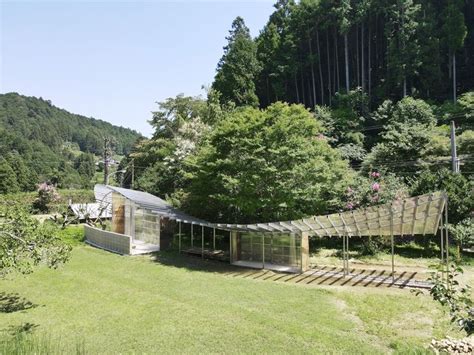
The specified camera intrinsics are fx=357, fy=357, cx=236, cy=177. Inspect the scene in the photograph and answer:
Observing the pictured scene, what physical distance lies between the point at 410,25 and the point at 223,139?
1022 inches

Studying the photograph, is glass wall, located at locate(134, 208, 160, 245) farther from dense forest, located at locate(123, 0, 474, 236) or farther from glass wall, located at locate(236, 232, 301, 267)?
glass wall, located at locate(236, 232, 301, 267)

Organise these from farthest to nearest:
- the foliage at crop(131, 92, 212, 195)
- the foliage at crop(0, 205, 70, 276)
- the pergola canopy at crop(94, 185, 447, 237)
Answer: the foliage at crop(131, 92, 212, 195), the pergola canopy at crop(94, 185, 447, 237), the foliage at crop(0, 205, 70, 276)

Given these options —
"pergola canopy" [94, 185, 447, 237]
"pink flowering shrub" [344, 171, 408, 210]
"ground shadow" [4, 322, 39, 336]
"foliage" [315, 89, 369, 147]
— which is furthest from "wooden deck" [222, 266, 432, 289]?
"foliage" [315, 89, 369, 147]

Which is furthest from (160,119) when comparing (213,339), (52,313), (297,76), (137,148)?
(213,339)

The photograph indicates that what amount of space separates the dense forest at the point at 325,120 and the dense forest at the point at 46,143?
785 inches

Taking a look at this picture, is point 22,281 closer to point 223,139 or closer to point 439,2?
point 223,139

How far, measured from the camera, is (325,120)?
32625mm

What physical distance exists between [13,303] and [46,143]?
89424 mm

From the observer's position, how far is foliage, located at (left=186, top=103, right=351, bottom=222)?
17.0 metres

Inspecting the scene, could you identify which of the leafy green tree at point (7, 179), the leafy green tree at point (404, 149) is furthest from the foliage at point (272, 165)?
the leafy green tree at point (7, 179)

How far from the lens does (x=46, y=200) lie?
3475 centimetres

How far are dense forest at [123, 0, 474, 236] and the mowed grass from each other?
568 cm

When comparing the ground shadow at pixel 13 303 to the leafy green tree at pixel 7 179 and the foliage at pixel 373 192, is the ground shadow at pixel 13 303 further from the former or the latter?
the leafy green tree at pixel 7 179

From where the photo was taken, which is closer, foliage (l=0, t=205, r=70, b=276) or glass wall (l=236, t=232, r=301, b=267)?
foliage (l=0, t=205, r=70, b=276)
